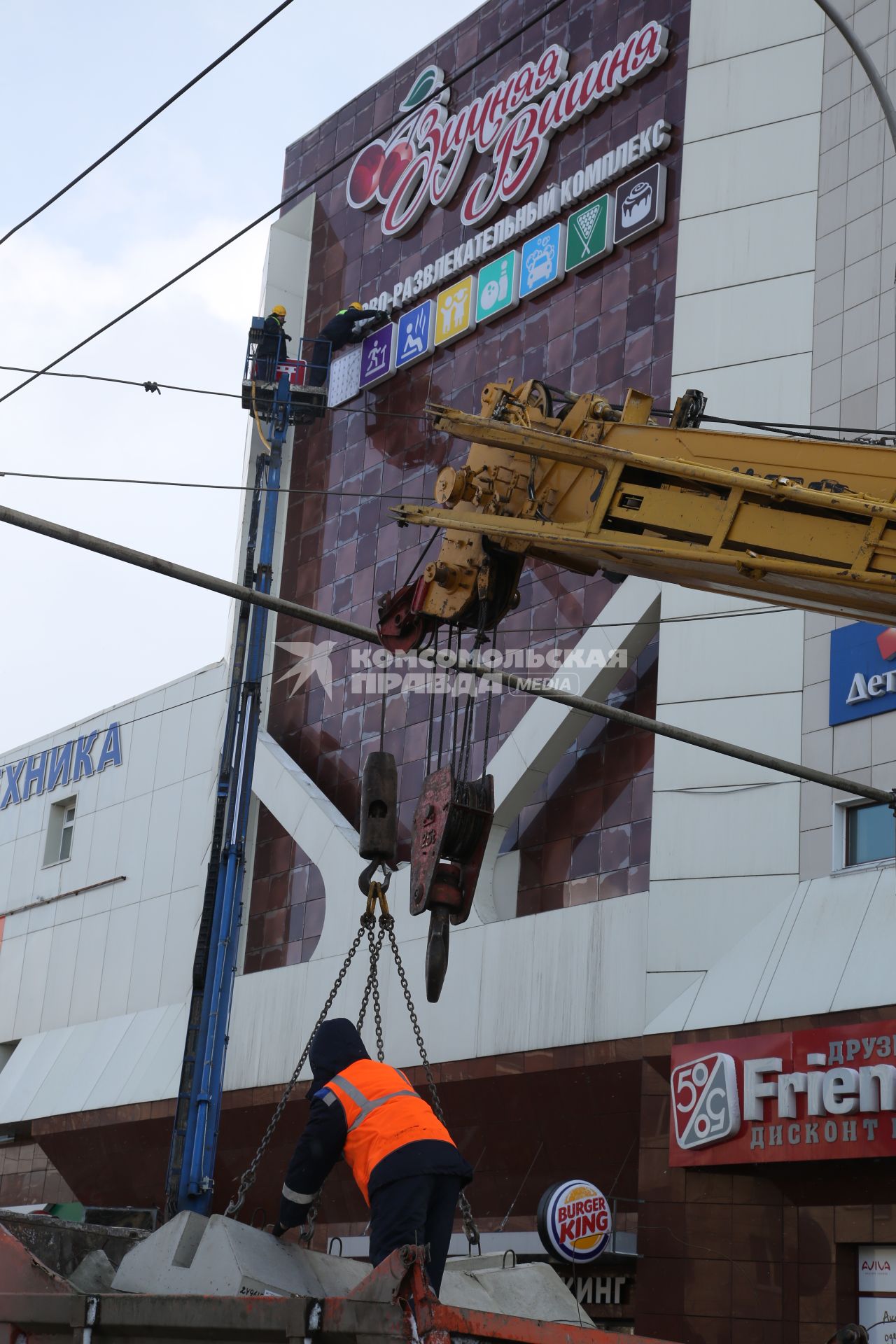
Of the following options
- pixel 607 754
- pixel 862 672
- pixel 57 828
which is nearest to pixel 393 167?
pixel 607 754

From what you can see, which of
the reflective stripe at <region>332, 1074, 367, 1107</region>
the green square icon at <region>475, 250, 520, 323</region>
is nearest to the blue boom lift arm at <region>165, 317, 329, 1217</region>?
the green square icon at <region>475, 250, 520, 323</region>

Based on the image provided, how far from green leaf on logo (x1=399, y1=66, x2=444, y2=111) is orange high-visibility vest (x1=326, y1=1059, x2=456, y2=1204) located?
953 inches

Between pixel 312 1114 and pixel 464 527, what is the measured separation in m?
4.73

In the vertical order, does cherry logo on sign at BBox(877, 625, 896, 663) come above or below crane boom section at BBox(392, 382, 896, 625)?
above

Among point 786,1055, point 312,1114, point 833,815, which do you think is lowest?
point 312,1114

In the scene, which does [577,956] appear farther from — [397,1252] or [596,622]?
[397,1252]

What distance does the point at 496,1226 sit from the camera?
21.3 m

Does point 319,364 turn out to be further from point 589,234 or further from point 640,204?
point 640,204

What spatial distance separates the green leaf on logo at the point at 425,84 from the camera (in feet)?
98.4

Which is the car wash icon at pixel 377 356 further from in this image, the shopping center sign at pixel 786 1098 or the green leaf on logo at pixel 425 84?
the shopping center sign at pixel 786 1098

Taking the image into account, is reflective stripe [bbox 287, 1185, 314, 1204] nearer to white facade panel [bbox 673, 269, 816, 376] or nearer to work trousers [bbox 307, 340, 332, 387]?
white facade panel [bbox 673, 269, 816, 376]

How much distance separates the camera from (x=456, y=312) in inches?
1104

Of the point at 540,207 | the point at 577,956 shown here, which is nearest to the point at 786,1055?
the point at 577,956

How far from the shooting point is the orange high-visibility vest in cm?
885
